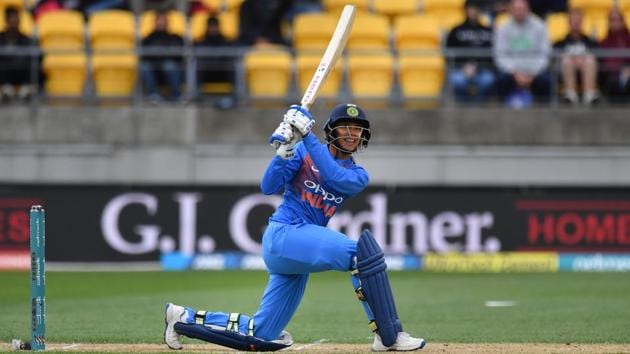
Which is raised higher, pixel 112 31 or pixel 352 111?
pixel 112 31

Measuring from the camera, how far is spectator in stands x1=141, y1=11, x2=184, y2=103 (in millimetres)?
20406

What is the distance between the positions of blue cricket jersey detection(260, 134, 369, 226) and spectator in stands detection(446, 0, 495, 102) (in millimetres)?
11253

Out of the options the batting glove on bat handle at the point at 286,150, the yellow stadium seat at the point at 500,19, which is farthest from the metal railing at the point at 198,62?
the batting glove on bat handle at the point at 286,150

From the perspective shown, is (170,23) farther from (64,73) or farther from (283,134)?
(283,134)

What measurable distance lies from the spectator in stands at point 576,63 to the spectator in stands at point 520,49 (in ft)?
0.97

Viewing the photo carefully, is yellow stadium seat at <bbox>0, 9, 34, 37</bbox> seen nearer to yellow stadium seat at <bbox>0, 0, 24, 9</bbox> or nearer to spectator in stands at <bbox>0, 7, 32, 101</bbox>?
yellow stadium seat at <bbox>0, 0, 24, 9</bbox>

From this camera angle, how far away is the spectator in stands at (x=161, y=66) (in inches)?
803

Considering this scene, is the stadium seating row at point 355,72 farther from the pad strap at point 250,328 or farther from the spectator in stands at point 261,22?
the pad strap at point 250,328

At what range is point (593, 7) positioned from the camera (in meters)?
22.7

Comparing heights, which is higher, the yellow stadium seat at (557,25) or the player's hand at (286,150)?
the yellow stadium seat at (557,25)

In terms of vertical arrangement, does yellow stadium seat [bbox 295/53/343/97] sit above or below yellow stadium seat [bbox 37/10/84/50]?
below

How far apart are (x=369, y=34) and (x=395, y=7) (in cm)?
130

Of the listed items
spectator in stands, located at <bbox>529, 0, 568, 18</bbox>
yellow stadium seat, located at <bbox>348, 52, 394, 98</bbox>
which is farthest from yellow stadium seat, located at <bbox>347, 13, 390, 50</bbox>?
spectator in stands, located at <bbox>529, 0, 568, 18</bbox>

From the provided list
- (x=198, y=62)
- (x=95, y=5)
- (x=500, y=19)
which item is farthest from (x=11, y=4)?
(x=500, y=19)
